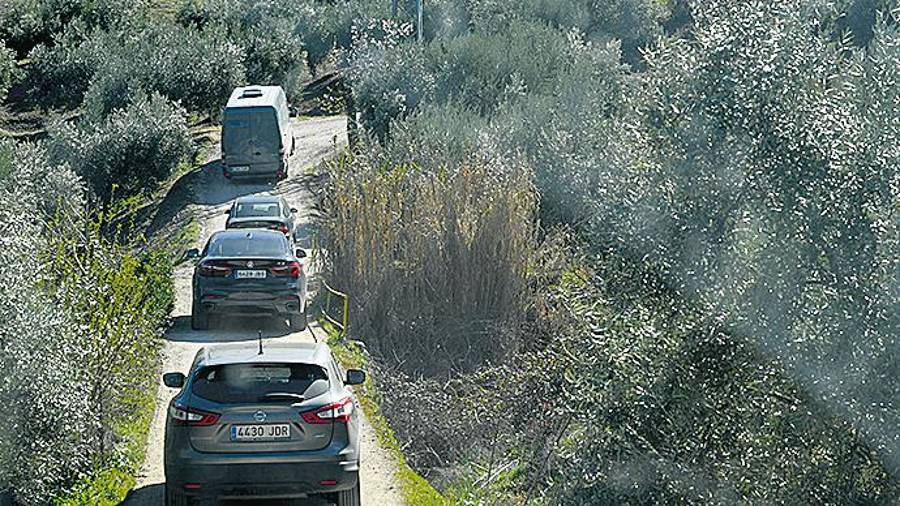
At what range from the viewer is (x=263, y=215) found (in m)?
25.4

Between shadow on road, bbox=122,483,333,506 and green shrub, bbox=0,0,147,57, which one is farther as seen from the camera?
green shrub, bbox=0,0,147,57

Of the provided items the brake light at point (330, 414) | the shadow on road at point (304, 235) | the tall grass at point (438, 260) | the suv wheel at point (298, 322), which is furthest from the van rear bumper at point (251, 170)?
the brake light at point (330, 414)

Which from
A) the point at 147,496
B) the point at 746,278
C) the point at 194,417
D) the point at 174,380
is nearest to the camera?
the point at 746,278

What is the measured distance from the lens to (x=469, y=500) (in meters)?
12.8

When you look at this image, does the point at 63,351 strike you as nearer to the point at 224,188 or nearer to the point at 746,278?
the point at 746,278

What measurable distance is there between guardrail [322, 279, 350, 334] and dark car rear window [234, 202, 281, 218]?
416 centimetres

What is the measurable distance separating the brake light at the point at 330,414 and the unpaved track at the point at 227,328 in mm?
2148

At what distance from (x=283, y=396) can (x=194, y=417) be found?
0.71 metres

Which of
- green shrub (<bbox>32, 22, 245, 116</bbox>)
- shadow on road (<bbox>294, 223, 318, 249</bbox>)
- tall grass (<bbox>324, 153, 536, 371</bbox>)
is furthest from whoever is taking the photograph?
green shrub (<bbox>32, 22, 245, 116</bbox>)

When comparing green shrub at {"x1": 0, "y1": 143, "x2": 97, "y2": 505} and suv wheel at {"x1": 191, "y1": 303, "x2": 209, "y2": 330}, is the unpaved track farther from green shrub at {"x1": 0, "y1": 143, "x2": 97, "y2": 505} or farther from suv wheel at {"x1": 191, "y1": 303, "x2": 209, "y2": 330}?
green shrub at {"x1": 0, "y1": 143, "x2": 97, "y2": 505}

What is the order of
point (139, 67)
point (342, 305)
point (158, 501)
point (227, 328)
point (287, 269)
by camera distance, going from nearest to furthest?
point (158, 501) < point (287, 269) < point (227, 328) < point (342, 305) < point (139, 67)

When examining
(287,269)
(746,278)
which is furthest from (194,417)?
(287,269)

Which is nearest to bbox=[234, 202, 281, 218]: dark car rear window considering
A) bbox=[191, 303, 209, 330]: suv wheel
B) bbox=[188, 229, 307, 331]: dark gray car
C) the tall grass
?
the tall grass

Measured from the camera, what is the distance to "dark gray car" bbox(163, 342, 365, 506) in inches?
387
